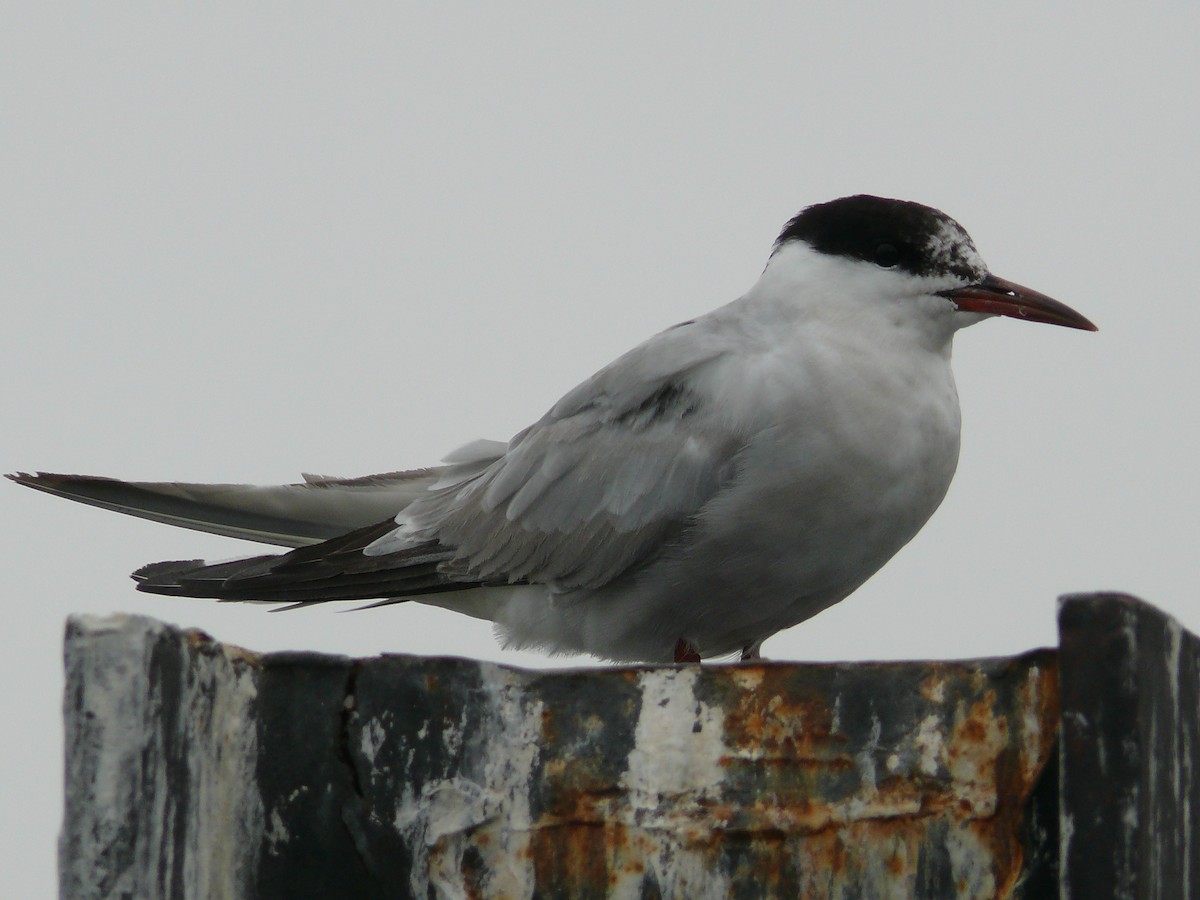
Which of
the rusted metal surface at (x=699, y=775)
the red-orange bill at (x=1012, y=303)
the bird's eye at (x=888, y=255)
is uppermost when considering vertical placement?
the bird's eye at (x=888, y=255)

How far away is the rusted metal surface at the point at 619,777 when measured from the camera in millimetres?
2209

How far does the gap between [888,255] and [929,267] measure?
0.38 ft

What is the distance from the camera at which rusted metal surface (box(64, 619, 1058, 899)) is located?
221 cm

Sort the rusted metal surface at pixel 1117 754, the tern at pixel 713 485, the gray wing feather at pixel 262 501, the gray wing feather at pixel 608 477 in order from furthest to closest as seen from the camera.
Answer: the gray wing feather at pixel 262 501
the gray wing feather at pixel 608 477
the tern at pixel 713 485
the rusted metal surface at pixel 1117 754

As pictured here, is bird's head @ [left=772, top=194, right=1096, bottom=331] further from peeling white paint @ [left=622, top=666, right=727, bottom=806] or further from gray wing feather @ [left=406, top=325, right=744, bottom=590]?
peeling white paint @ [left=622, top=666, right=727, bottom=806]

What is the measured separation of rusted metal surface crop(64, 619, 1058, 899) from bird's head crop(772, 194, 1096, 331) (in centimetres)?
201

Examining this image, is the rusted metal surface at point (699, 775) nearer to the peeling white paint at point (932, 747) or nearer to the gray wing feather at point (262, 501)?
the peeling white paint at point (932, 747)

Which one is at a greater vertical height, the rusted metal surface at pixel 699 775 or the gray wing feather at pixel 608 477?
the gray wing feather at pixel 608 477

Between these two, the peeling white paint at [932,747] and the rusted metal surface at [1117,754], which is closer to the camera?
the rusted metal surface at [1117,754]

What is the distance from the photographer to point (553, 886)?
2.25m

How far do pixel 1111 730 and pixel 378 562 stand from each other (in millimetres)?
2555

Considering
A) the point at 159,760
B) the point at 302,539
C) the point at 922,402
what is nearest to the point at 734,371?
the point at 922,402

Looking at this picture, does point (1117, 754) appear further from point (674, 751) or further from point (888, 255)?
point (888, 255)

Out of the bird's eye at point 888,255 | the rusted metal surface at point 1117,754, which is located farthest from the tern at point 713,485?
the rusted metal surface at point 1117,754
